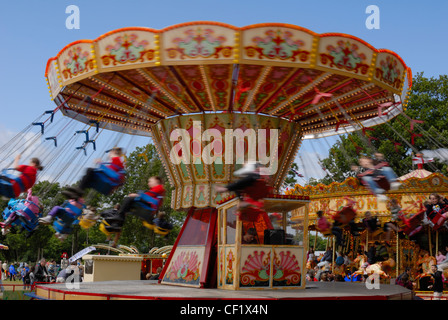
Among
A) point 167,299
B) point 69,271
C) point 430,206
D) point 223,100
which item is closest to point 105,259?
point 69,271

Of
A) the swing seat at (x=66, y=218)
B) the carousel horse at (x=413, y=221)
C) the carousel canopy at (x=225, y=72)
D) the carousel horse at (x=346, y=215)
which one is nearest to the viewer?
the carousel canopy at (x=225, y=72)

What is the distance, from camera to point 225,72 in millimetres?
9617

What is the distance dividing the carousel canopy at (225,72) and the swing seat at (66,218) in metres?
2.53

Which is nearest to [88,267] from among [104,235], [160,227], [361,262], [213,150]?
[213,150]

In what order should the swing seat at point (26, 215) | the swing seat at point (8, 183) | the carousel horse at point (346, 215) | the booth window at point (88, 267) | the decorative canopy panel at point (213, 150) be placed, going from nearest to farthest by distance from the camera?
1. the swing seat at point (8, 183)
2. the carousel horse at point (346, 215)
3. the swing seat at point (26, 215)
4. the decorative canopy panel at point (213, 150)
5. the booth window at point (88, 267)

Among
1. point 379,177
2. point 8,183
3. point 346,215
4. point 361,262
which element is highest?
point 379,177

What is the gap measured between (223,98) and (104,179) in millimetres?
3645

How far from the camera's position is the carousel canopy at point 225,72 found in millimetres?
8547

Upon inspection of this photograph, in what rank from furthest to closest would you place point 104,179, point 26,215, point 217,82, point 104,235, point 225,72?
point 104,235, point 26,215, point 217,82, point 225,72, point 104,179

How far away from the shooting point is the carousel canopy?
28.0 ft

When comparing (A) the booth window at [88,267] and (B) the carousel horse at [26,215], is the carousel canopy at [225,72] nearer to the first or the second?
(B) the carousel horse at [26,215]

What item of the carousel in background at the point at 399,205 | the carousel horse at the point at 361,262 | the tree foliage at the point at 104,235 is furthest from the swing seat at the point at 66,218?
the tree foliage at the point at 104,235

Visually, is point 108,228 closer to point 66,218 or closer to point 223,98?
point 66,218

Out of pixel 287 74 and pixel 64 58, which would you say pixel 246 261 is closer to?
pixel 287 74
